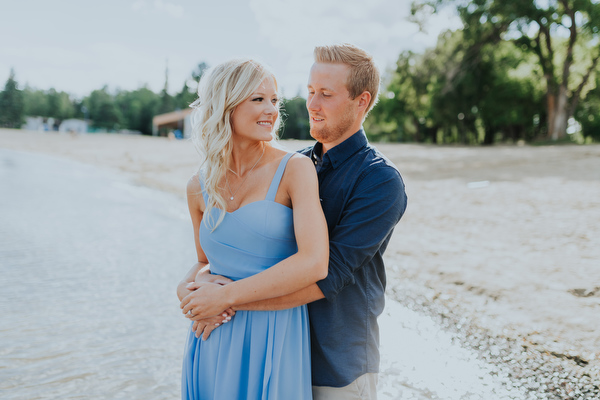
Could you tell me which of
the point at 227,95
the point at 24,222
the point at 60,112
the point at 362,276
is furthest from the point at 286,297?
the point at 60,112

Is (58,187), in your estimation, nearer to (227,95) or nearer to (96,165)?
(96,165)

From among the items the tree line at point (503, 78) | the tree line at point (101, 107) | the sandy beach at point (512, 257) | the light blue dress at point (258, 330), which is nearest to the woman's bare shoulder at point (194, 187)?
the light blue dress at point (258, 330)

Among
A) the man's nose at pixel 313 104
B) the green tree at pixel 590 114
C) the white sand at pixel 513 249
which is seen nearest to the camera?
the man's nose at pixel 313 104

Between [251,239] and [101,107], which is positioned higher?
[101,107]

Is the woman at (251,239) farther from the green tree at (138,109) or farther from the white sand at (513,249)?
the green tree at (138,109)

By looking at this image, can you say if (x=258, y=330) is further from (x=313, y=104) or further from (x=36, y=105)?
(x=36, y=105)

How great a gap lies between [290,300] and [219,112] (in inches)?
29.5

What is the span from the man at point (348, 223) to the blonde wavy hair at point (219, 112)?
24cm

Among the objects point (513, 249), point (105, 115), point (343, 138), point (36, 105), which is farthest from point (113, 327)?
point (36, 105)

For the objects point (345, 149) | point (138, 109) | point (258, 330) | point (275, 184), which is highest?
point (138, 109)

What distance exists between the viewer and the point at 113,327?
5469 mm

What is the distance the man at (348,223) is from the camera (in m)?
1.83

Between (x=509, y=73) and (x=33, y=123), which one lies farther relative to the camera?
(x=33, y=123)

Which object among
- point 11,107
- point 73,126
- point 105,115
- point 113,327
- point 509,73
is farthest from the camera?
point 105,115
